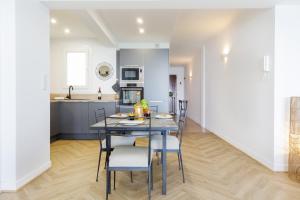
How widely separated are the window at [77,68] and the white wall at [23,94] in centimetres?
274

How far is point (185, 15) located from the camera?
4184 mm

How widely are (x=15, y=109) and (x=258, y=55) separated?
11.3 feet

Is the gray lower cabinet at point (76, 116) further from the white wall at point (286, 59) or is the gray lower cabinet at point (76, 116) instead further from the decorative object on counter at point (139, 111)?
the white wall at point (286, 59)

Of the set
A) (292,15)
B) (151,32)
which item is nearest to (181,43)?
(151,32)

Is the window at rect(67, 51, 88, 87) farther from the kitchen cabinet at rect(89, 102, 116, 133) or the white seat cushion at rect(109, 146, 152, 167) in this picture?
the white seat cushion at rect(109, 146, 152, 167)

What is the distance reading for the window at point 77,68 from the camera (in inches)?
226

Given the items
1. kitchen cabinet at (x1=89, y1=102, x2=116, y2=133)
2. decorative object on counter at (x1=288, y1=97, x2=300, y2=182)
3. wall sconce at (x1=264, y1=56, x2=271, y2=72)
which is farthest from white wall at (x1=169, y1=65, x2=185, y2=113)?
decorative object on counter at (x1=288, y1=97, x2=300, y2=182)

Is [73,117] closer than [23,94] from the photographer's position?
No

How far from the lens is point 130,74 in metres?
5.72

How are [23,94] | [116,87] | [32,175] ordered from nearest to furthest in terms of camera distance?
[23,94] → [32,175] → [116,87]

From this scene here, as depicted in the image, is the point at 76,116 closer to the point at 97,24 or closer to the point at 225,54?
the point at 97,24

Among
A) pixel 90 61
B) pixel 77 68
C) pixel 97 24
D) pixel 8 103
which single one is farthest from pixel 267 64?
pixel 77 68

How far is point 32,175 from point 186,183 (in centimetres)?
188

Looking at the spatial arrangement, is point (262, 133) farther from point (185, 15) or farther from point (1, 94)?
point (1, 94)
